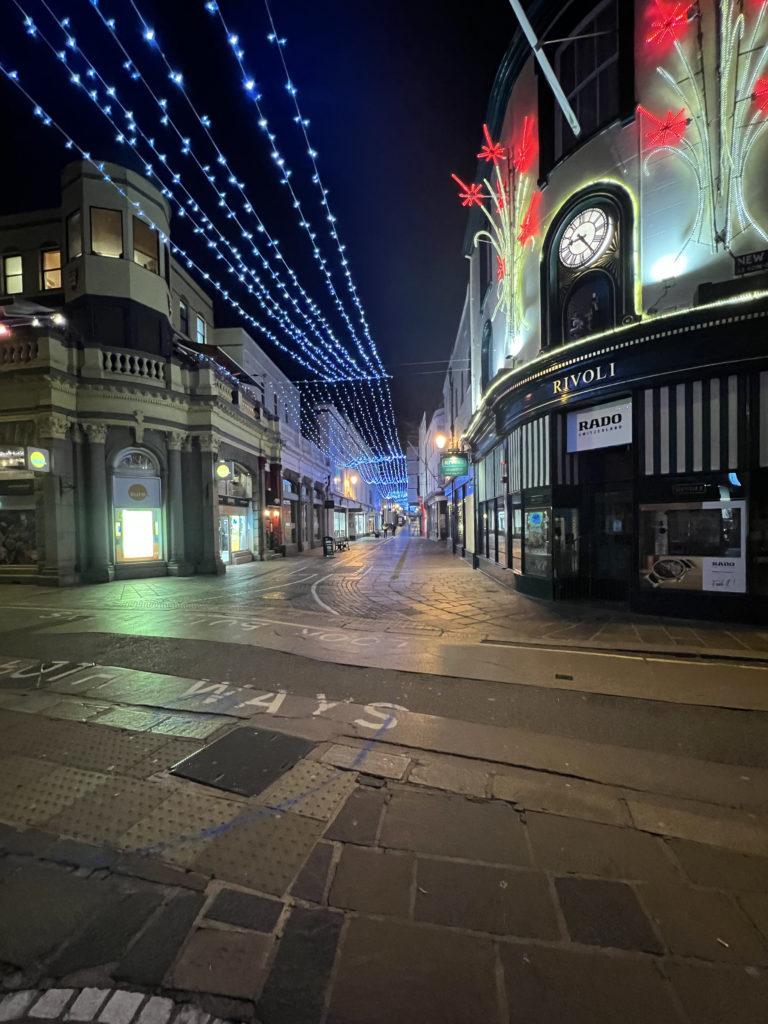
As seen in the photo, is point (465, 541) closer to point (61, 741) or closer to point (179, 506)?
point (179, 506)

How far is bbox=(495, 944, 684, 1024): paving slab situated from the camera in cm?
179

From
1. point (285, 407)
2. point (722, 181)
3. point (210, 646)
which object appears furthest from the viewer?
point (285, 407)

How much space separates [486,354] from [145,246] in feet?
43.2

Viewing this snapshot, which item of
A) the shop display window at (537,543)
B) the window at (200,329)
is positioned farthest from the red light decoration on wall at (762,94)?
the window at (200,329)

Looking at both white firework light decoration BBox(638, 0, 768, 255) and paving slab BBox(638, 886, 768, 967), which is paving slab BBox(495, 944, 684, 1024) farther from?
white firework light decoration BBox(638, 0, 768, 255)

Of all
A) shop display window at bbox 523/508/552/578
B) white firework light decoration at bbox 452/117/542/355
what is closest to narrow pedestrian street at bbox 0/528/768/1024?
shop display window at bbox 523/508/552/578

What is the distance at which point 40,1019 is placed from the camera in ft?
5.93

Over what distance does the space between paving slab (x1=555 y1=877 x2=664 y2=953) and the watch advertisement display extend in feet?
24.7

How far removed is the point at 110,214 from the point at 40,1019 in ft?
67.1

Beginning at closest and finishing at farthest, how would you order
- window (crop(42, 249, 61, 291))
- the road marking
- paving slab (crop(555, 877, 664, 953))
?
paving slab (crop(555, 877, 664, 953)) < the road marking < window (crop(42, 249, 61, 291))

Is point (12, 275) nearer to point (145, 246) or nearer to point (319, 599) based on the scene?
point (145, 246)

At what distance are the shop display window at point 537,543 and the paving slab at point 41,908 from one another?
31.2ft

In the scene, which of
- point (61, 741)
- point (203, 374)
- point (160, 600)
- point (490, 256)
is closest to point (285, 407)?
point (203, 374)

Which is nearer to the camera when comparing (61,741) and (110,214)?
(61,741)
